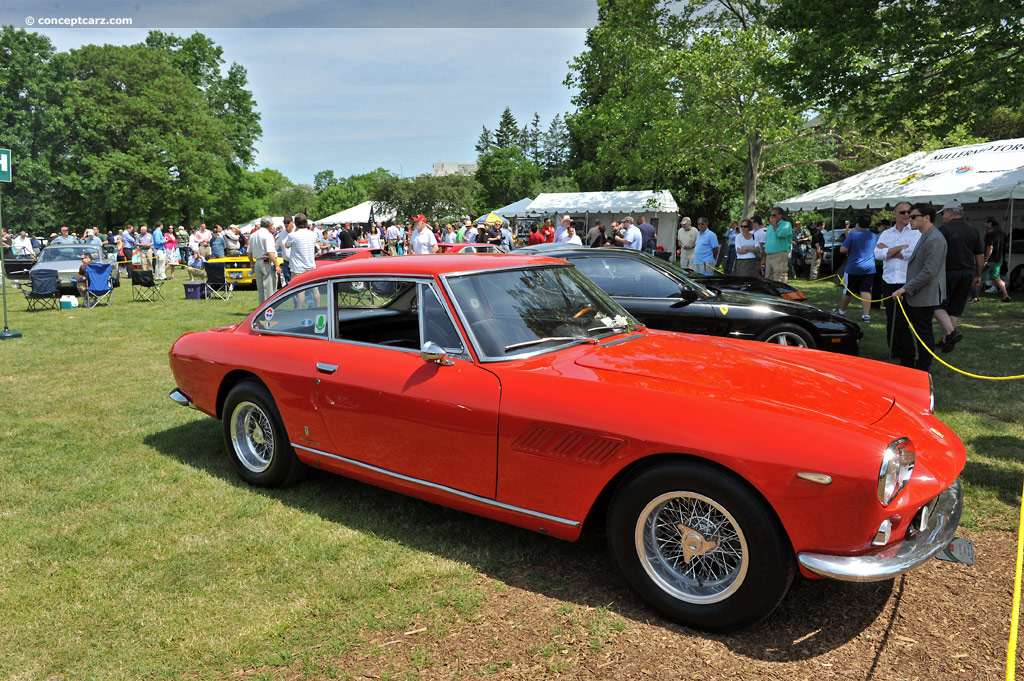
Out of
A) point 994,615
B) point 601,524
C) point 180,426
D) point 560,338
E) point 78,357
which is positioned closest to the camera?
point 994,615

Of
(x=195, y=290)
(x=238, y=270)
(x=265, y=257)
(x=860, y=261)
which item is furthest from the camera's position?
(x=238, y=270)

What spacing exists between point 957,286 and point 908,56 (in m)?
6.09

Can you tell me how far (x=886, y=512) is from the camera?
2551 mm

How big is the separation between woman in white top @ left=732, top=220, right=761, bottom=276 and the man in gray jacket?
5203mm

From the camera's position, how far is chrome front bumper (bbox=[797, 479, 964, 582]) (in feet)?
8.29

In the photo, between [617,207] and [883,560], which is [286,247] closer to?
[883,560]

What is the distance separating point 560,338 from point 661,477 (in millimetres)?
1145

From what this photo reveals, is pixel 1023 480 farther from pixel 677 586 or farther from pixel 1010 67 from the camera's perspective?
pixel 1010 67

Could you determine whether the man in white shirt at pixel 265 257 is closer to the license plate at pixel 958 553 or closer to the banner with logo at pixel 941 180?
the license plate at pixel 958 553

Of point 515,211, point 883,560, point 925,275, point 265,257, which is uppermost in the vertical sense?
point 515,211

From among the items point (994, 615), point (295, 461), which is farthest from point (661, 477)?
point (295, 461)

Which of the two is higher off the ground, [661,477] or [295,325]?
[295,325]

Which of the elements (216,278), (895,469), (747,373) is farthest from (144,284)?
(895,469)

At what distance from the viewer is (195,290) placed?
16.7 m
